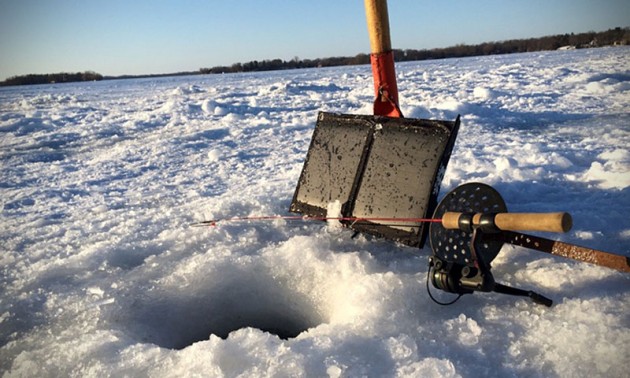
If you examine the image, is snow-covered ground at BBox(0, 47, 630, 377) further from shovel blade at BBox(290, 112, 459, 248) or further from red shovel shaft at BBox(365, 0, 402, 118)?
red shovel shaft at BBox(365, 0, 402, 118)

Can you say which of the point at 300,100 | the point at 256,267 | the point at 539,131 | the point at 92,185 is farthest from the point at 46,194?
the point at 300,100

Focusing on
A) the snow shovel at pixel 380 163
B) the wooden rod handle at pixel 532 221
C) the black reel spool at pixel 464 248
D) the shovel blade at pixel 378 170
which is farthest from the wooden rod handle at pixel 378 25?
the wooden rod handle at pixel 532 221

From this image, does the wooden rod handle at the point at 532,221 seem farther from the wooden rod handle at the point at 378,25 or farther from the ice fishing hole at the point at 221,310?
the wooden rod handle at the point at 378,25

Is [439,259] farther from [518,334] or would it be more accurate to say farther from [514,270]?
[514,270]

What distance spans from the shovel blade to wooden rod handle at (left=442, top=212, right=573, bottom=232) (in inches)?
36.4

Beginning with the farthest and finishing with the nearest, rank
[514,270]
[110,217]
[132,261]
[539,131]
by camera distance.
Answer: [539,131], [110,217], [132,261], [514,270]

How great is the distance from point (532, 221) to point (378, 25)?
2.10 meters

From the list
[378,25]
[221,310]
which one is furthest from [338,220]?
[378,25]

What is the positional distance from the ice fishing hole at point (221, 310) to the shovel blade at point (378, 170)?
26.8 inches

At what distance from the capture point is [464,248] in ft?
6.06

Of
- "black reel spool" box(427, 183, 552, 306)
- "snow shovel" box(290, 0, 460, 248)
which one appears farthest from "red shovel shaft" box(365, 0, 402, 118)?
"black reel spool" box(427, 183, 552, 306)

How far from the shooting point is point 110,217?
3605mm

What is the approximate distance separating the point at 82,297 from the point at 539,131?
6.54 meters

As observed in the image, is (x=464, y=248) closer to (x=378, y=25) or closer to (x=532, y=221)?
(x=532, y=221)
